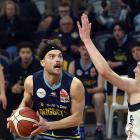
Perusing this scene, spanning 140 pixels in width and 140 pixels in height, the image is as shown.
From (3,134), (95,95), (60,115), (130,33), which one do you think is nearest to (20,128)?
(60,115)

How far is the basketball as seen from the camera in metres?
6.26

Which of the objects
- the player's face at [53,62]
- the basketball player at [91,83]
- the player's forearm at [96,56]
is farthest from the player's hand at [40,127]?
the basketball player at [91,83]

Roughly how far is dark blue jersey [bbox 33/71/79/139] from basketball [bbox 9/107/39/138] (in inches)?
8.2

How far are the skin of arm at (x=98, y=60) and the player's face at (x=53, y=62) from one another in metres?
1.22

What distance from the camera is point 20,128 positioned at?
631 cm

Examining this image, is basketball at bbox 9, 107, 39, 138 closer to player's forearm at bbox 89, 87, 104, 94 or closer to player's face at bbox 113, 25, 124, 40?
player's forearm at bbox 89, 87, 104, 94

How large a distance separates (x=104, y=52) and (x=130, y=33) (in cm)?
84

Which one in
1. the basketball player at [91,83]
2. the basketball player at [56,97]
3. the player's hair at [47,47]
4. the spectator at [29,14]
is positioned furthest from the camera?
the spectator at [29,14]

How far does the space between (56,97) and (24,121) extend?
0.49 m

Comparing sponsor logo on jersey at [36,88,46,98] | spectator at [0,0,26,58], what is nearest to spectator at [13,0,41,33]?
spectator at [0,0,26,58]

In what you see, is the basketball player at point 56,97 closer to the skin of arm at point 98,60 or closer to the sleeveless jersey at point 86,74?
the skin of arm at point 98,60

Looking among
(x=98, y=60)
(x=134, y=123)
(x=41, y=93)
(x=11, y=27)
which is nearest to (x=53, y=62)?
(x=41, y=93)

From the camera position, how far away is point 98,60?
533 cm

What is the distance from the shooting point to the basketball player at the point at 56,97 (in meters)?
6.48
